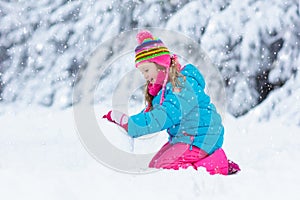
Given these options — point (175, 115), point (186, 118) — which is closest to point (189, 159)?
point (186, 118)

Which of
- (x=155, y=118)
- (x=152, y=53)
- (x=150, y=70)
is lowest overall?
(x=155, y=118)

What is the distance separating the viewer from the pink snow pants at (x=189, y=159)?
139 inches

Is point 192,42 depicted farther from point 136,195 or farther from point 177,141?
point 136,195

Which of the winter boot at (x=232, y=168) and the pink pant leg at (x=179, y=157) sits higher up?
the pink pant leg at (x=179, y=157)

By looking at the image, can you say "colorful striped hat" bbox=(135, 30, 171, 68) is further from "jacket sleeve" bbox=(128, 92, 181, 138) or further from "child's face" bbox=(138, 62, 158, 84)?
"jacket sleeve" bbox=(128, 92, 181, 138)

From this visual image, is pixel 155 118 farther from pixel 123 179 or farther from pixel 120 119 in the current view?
pixel 123 179

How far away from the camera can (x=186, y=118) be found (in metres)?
3.43

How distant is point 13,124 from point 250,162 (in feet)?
12.8

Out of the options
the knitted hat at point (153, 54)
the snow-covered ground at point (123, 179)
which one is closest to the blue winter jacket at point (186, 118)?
the knitted hat at point (153, 54)

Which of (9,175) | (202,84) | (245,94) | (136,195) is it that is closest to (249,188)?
(136,195)

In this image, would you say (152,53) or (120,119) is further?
(152,53)

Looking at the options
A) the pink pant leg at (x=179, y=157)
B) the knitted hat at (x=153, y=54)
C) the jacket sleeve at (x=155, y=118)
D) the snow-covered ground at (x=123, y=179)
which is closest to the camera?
the snow-covered ground at (x=123, y=179)

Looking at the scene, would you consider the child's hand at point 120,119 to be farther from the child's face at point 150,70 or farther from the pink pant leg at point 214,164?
the pink pant leg at point 214,164

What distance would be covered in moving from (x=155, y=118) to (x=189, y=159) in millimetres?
625
